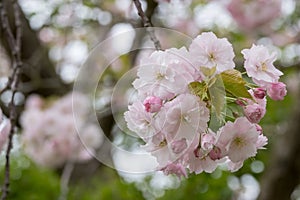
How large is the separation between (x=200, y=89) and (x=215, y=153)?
93 mm

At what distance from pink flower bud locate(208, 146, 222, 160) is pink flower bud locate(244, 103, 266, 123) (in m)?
0.06

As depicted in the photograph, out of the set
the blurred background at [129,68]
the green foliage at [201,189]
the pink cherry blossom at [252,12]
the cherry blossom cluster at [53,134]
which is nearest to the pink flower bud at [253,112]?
the blurred background at [129,68]

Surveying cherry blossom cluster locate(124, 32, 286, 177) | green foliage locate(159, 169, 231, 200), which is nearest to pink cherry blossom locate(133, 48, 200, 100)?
cherry blossom cluster locate(124, 32, 286, 177)

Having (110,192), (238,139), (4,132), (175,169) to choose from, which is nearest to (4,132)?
(4,132)

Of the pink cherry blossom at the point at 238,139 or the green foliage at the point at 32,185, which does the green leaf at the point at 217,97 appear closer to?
the pink cherry blossom at the point at 238,139

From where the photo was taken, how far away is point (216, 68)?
0.81 m

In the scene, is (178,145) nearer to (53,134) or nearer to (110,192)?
(110,192)

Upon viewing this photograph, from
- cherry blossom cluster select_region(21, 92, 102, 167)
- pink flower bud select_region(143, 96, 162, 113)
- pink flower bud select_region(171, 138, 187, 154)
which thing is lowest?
cherry blossom cluster select_region(21, 92, 102, 167)

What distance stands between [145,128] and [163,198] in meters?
1.74

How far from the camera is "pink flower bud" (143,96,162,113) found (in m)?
0.79

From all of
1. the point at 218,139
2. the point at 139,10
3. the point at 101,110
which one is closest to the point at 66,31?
the point at 101,110

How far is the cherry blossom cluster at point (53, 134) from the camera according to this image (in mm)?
2877

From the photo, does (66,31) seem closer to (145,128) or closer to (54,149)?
(54,149)

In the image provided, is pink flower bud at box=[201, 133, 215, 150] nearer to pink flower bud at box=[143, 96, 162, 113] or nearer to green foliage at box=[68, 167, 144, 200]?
pink flower bud at box=[143, 96, 162, 113]
